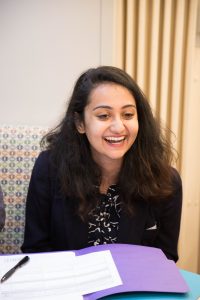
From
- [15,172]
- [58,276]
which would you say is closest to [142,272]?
[58,276]

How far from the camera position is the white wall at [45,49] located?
157cm

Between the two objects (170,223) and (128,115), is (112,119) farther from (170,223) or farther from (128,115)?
(170,223)

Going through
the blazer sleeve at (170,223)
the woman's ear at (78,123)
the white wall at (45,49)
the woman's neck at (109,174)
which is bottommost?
the blazer sleeve at (170,223)

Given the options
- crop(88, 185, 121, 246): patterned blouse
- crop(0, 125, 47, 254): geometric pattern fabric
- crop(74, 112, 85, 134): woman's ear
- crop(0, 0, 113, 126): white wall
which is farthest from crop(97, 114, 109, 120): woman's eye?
crop(0, 0, 113, 126): white wall

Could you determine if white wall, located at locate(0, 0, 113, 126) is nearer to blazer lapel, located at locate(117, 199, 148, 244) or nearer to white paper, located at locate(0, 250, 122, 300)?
blazer lapel, located at locate(117, 199, 148, 244)

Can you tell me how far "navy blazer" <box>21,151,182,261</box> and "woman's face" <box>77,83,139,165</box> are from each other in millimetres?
239

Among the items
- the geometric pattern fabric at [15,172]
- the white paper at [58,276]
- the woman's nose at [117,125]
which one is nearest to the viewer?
the white paper at [58,276]

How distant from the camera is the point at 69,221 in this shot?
3.56 feet

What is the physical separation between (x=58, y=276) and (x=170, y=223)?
23.9 inches

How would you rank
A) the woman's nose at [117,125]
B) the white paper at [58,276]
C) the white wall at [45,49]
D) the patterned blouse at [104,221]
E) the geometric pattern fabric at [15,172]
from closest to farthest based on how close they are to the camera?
the white paper at [58,276], the woman's nose at [117,125], the patterned blouse at [104,221], the geometric pattern fabric at [15,172], the white wall at [45,49]

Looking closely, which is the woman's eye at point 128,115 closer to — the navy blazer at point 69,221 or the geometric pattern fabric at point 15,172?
the navy blazer at point 69,221

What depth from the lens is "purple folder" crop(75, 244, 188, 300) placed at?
628mm

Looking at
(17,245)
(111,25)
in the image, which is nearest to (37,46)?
(111,25)

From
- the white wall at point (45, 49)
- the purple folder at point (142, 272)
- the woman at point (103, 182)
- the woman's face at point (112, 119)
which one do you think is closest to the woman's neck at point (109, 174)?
the woman at point (103, 182)
